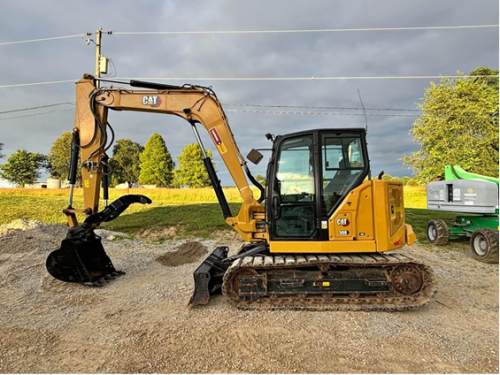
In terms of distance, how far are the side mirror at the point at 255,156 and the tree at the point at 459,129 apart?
810 inches

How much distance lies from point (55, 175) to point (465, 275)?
59491mm

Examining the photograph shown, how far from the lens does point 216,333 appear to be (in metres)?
3.69

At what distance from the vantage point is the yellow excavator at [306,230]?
14.5ft

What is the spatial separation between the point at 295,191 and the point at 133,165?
51003 millimetres

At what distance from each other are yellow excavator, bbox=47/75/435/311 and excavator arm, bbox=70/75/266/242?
0.07 ft

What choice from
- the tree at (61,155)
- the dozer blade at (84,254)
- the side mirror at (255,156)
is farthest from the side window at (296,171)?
the tree at (61,155)

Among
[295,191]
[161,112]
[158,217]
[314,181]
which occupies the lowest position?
[158,217]

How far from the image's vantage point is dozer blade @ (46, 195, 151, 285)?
5430 millimetres

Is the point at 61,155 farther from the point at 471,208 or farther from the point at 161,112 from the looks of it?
the point at 471,208

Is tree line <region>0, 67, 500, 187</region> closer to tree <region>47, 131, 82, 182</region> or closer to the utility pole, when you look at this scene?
the utility pole

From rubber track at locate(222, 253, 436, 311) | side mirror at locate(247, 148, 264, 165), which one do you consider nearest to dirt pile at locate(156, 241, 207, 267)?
rubber track at locate(222, 253, 436, 311)

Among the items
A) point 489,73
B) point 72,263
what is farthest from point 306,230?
point 489,73

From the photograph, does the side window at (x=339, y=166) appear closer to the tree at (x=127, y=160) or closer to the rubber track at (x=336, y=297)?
the rubber track at (x=336, y=297)

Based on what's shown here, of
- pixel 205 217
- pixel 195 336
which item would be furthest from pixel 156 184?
pixel 195 336
